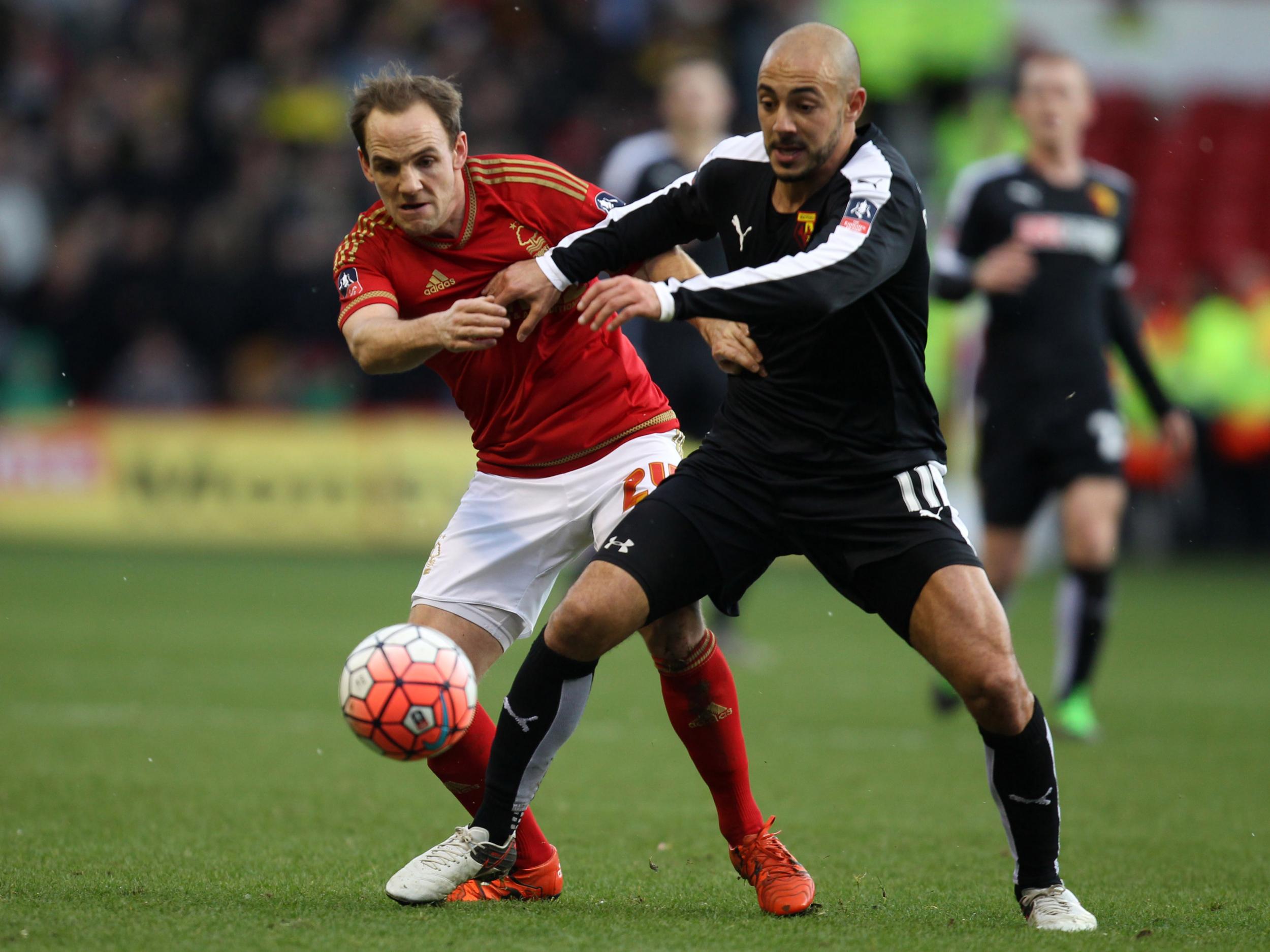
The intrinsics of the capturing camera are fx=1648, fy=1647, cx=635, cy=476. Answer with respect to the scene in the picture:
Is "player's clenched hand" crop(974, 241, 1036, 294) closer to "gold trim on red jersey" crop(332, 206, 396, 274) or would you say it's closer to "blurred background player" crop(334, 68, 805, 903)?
"blurred background player" crop(334, 68, 805, 903)

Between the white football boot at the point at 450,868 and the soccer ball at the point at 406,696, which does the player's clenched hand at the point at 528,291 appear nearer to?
the soccer ball at the point at 406,696

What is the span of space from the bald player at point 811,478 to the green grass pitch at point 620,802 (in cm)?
34

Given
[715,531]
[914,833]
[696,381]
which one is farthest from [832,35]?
[696,381]

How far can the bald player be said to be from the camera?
156 inches

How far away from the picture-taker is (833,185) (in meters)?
4.06

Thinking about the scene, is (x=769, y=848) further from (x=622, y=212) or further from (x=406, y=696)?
(x=622, y=212)

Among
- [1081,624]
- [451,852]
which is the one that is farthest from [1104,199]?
[451,852]

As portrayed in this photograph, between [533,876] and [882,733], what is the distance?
3.18 m

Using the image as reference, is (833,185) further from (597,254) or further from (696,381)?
(696,381)

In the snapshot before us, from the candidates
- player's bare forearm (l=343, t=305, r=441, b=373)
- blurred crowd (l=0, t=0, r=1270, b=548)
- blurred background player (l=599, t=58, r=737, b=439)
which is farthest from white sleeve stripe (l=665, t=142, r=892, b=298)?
blurred crowd (l=0, t=0, r=1270, b=548)

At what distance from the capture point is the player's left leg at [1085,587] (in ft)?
23.6

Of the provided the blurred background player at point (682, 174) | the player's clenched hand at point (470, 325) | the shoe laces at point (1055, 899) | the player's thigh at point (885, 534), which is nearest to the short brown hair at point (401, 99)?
the player's clenched hand at point (470, 325)

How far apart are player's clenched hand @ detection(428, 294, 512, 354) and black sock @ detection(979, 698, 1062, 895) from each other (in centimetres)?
157

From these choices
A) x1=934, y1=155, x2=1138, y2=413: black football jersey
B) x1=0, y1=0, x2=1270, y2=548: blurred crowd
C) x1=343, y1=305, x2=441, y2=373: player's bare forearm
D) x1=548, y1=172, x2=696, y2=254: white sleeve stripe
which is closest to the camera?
x1=343, y1=305, x2=441, y2=373: player's bare forearm
